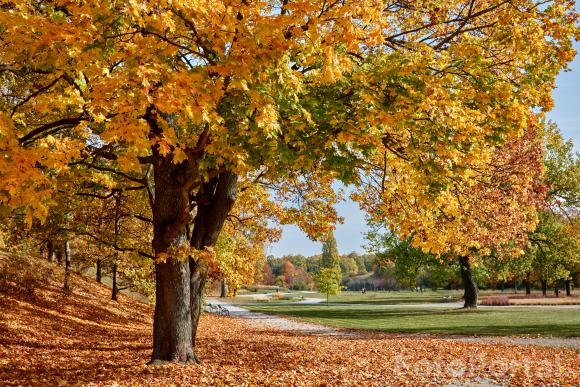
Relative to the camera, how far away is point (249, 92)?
19.7 ft

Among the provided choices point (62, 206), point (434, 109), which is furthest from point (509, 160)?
point (62, 206)

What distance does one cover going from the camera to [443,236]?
36.4 feet

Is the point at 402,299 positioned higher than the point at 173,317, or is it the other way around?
the point at 173,317

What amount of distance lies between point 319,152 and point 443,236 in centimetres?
492

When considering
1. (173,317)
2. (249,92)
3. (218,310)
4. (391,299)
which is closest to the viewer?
(249,92)

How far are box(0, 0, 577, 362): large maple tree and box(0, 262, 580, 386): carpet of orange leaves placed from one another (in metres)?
1.47

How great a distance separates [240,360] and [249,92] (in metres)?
7.63

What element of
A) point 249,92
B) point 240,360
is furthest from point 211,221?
point 249,92

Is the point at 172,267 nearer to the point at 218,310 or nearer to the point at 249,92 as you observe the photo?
the point at 249,92

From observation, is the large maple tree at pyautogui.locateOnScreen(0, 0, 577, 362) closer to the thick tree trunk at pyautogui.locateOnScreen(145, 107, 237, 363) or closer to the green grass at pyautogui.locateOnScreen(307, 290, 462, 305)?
the thick tree trunk at pyautogui.locateOnScreen(145, 107, 237, 363)

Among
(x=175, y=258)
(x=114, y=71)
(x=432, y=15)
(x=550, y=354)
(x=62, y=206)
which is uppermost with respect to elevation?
(x=432, y=15)

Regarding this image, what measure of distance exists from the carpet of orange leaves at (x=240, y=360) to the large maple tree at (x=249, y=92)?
147 centimetres

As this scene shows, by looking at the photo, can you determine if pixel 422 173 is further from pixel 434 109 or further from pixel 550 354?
pixel 550 354

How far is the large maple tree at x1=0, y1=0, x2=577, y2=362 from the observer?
234 inches
